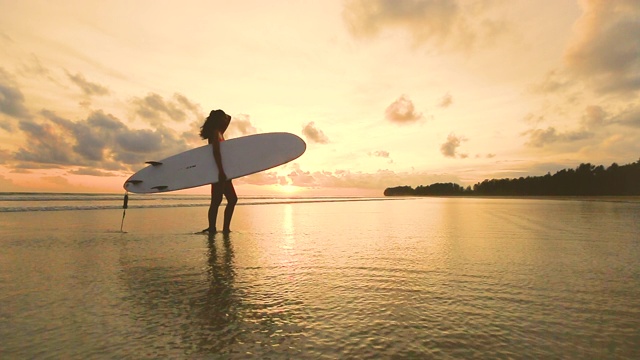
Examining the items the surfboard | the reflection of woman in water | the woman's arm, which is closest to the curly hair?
the reflection of woman in water

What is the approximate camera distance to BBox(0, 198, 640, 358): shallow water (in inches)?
93.7

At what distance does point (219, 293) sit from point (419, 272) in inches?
102

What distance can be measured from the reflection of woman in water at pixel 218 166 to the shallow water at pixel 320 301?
8.17 feet

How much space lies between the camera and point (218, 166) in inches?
356

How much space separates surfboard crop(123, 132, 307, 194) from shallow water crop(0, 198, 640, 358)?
3.41m

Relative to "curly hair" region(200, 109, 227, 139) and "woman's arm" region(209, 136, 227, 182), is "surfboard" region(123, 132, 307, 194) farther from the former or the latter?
"curly hair" region(200, 109, 227, 139)

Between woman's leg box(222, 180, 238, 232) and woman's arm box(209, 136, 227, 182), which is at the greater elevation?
woman's arm box(209, 136, 227, 182)

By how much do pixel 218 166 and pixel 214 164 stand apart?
904mm

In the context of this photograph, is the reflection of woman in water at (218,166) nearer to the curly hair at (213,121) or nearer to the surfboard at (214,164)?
the curly hair at (213,121)

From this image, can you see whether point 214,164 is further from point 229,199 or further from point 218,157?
point 229,199

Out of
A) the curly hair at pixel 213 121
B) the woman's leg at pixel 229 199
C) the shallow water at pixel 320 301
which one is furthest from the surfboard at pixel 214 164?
the shallow water at pixel 320 301

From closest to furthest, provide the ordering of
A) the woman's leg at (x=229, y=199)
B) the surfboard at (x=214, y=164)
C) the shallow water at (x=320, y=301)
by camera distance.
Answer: the shallow water at (x=320, y=301) → the woman's leg at (x=229, y=199) → the surfboard at (x=214, y=164)

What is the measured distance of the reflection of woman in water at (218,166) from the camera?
9.12m

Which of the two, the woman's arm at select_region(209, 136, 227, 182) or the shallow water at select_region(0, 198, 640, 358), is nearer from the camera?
the shallow water at select_region(0, 198, 640, 358)
